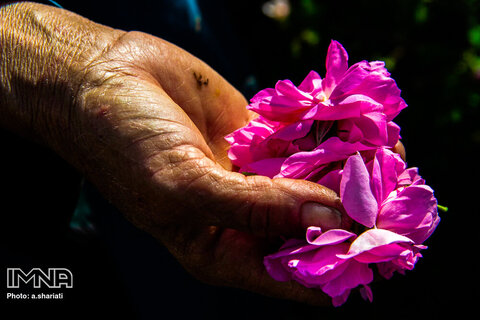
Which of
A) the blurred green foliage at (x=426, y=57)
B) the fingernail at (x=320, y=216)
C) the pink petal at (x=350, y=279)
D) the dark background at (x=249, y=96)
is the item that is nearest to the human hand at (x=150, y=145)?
the fingernail at (x=320, y=216)

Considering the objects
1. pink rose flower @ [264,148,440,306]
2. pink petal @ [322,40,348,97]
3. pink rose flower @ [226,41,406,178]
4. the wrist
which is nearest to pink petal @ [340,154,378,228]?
pink rose flower @ [264,148,440,306]

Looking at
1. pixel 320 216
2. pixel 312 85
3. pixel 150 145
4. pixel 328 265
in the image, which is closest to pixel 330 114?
pixel 312 85

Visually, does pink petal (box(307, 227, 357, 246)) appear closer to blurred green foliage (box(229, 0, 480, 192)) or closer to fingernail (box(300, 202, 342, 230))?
fingernail (box(300, 202, 342, 230))

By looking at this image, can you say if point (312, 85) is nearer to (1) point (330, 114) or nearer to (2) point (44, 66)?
(1) point (330, 114)

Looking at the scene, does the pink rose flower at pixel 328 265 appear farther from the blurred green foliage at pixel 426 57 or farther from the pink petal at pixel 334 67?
the blurred green foliage at pixel 426 57

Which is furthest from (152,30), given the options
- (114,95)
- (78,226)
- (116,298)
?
(116,298)
